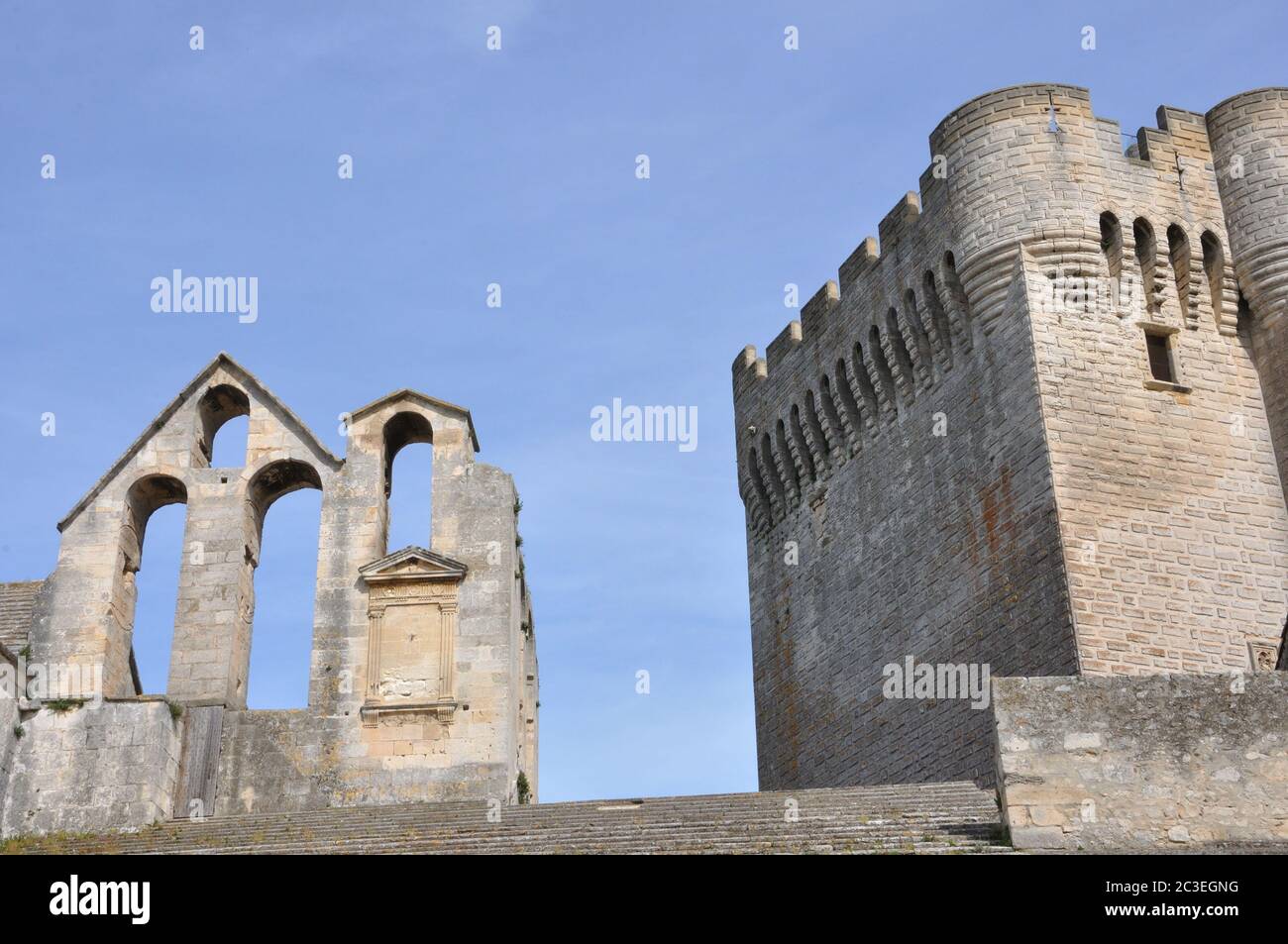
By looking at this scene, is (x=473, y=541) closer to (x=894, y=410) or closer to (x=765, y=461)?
(x=894, y=410)

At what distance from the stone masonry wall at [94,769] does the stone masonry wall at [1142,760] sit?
8.31 metres

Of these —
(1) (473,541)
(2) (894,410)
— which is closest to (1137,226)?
(2) (894,410)

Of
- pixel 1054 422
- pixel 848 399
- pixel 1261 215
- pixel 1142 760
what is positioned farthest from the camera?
pixel 848 399

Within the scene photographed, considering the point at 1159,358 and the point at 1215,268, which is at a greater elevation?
the point at 1215,268

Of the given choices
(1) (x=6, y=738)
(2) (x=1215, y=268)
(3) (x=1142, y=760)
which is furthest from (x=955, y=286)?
(1) (x=6, y=738)

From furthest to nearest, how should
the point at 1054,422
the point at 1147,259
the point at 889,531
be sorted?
the point at 889,531 < the point at 1147,259 < the point at 1054,422

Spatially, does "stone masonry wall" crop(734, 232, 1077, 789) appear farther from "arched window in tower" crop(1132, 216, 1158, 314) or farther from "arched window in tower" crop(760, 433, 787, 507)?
"arched window in tower" crop(1132, 216, 1158, 314)

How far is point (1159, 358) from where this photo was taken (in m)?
22.8

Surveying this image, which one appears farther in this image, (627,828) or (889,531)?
(889,531)

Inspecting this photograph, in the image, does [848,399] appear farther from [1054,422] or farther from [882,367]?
[1054,422]

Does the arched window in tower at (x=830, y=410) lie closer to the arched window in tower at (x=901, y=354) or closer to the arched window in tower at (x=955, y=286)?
the arched window in tower at (x=901, y=354)

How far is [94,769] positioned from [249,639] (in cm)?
230
